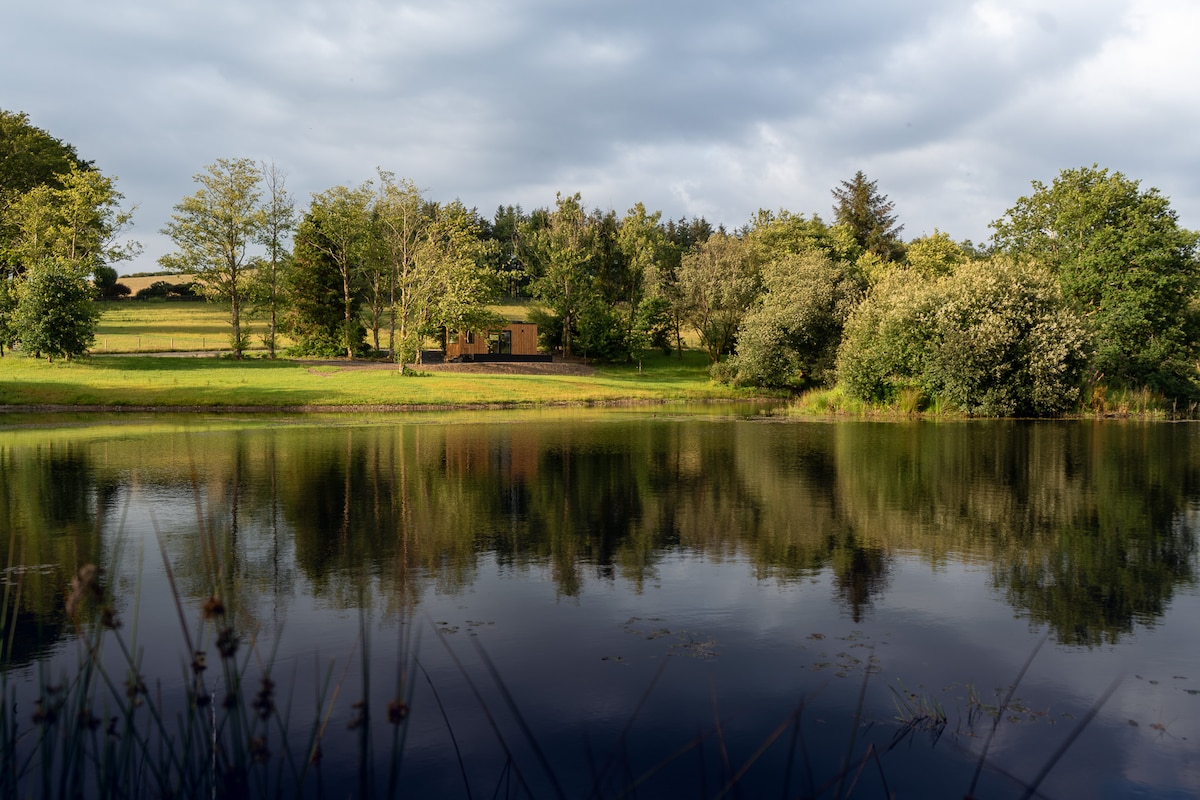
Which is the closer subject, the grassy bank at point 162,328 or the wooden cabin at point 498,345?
the grassy bank at point 162,328

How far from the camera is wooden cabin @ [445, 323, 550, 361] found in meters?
80.4

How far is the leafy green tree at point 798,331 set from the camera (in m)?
59.0

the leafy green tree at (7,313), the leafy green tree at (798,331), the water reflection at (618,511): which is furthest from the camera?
the leafy green tree at (798,331)

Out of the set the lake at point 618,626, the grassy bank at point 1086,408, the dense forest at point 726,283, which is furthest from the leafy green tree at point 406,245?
the lake at point 618,626

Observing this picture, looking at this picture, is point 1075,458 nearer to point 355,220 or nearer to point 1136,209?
point 1136,209

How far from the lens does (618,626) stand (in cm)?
961

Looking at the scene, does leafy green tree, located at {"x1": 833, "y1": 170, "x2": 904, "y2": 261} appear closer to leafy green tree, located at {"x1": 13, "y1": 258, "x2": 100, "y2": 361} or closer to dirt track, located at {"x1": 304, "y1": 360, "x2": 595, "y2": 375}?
dirt track, located at {"x1": 304, "y1": 360, "x2": 595, "y2": 375}

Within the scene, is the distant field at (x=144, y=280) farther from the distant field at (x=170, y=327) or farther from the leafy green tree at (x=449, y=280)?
the leafy green tree at (x=449, y=280)

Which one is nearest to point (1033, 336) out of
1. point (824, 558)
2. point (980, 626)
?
point (824, 558)

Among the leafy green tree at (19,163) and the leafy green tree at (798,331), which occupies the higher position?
the leafy green tree at (19,163)

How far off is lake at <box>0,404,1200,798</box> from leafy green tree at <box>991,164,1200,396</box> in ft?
92.0

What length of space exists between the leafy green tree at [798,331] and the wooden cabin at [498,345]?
26708mm

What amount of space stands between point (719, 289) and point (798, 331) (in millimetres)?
14589

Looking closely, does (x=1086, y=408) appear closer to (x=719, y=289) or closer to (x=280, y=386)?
(x=719, y=289)
